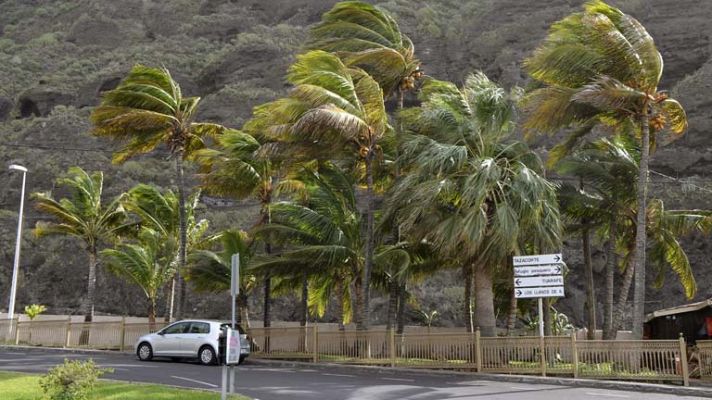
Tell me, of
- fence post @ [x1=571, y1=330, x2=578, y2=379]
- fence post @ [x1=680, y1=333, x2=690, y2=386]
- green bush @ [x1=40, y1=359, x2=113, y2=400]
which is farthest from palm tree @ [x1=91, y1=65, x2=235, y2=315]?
fence post @ [x1=680, y1=333, x2=690, y2=386]

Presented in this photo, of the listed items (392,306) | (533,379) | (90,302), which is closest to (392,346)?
(392,306)

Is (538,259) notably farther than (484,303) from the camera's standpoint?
No

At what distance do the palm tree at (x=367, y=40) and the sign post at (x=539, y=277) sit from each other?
8400mm

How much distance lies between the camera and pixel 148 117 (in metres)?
24.9

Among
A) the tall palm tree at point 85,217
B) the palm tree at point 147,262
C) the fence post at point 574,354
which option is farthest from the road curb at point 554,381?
the tall palm tree at point 85,217

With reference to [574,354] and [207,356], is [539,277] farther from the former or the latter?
[207,356]

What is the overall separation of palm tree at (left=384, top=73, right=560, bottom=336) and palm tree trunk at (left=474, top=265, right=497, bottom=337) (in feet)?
0.10

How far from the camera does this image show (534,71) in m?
20.5

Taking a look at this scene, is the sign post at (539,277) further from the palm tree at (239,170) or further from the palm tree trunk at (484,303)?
the palm tree at (239,170)

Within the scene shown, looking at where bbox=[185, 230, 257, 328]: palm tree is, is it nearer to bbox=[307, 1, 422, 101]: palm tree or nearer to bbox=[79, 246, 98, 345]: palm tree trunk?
bbox=[79, 246, 98, 345]: palm tree trunk

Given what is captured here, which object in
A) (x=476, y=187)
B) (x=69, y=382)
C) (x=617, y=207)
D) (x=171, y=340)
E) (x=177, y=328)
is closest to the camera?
(x=69, y=382)

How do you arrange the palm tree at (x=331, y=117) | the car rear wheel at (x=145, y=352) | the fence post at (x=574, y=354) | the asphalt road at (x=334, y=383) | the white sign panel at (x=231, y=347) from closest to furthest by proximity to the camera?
the white sign panel at (x=231, y=347) < the asphalt road at (x=334, y=383) < the fence post at (x=574, y=354) < the palm tree at (x=331, y=117) < the car rear wheel at (x=145, y=352)

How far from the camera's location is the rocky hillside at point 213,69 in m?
43.4

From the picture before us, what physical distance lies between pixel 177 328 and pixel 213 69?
5996 centimetres
